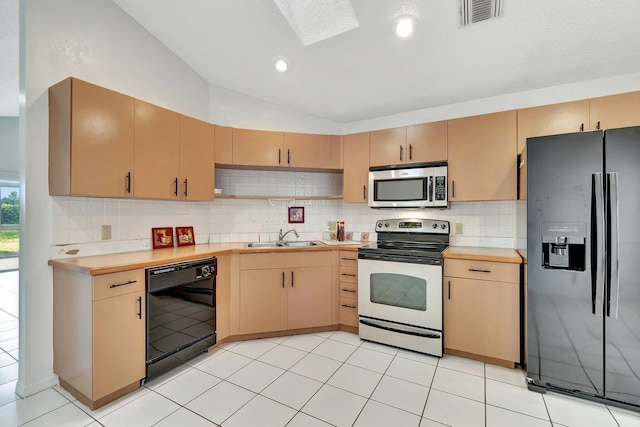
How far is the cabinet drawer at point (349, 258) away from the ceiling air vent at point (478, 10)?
206 cm

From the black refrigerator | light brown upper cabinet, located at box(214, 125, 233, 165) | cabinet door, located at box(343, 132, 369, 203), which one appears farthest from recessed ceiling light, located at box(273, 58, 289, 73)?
the black refrigerator

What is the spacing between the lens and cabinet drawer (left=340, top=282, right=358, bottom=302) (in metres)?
2.88

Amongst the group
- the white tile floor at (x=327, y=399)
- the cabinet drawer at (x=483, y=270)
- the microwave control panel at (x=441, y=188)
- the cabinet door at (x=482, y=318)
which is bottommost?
the white tile floor at (x=327, y=399)

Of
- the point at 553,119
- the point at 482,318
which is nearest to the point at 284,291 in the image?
the point at 482,318

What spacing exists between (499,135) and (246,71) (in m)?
2.45

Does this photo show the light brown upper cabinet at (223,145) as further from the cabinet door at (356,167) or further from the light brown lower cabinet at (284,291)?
the cabinet door at (356,167)

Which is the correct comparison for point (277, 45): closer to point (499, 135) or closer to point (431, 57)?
point (431, 57)

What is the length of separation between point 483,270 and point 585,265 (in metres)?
0.63

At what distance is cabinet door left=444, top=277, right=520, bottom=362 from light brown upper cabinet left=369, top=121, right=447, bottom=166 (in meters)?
1.22

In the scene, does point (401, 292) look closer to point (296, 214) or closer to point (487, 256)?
point (487, 256)

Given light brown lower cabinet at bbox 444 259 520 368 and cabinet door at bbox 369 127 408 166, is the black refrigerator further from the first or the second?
cabinet door at bbox 369 127 408 166

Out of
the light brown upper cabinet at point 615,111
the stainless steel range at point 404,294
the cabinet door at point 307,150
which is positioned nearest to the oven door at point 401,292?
the stainless steel range at point 404,294

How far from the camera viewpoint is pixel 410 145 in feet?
9.61

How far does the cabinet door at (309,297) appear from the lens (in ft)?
9.29
